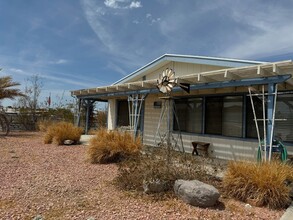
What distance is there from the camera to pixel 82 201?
446 centimetres

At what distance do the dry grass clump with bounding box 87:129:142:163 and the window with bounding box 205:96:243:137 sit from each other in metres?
2.87

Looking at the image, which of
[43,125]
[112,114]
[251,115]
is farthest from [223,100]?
[43,125]

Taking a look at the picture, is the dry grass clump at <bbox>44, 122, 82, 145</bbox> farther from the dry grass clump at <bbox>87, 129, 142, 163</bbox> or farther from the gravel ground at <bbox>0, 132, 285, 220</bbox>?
the gravel ground at <bbox>0, 132, 285, 220</bbox>

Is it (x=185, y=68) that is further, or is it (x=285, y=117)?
(x=185, y=68)

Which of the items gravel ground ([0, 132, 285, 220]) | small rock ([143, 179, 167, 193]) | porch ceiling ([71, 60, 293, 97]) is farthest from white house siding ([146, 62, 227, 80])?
small rock ([143, 179, 167, 193])

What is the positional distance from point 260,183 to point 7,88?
14665 millimetres

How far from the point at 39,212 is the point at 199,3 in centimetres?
821

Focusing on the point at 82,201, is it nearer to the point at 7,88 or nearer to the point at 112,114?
the point at 112,114

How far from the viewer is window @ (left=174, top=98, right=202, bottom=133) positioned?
959 centimetres

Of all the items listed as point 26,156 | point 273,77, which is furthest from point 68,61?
point 273,77

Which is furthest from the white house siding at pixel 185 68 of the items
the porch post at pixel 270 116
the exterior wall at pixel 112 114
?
the exterior wall at pixel 112 114

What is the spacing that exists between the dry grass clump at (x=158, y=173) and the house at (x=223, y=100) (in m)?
1.81

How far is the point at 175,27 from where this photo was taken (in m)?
11.5

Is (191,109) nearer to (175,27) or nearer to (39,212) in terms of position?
(175,27)
